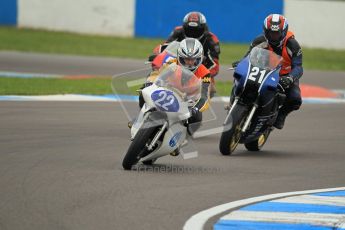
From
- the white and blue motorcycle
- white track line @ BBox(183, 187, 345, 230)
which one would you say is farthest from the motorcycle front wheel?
white track line @ BBox(183, 187, 345, 230)

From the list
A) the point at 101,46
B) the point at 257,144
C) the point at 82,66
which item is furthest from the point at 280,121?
the point at 101,46

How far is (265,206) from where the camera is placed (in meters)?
8.33

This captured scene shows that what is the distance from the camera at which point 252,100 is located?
11453mm

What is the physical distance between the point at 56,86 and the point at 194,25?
19.3 ft

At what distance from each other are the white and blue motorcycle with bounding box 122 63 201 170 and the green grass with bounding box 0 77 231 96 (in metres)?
7.95

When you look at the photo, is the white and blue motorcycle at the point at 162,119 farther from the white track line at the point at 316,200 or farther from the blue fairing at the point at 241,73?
the white track line at the point at 316,200

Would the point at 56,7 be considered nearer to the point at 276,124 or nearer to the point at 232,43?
the point at 232,43

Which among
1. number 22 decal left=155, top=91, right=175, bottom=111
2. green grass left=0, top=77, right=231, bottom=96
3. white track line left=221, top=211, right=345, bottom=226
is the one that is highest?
number 22 decal left=155, top=91, right=175, bottom=111

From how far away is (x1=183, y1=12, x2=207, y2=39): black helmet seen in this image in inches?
576

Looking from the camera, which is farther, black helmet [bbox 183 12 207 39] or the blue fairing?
black helmet [bbox 183 12 207 39]

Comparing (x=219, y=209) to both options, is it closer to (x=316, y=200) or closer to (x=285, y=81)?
(x=316, y=200)

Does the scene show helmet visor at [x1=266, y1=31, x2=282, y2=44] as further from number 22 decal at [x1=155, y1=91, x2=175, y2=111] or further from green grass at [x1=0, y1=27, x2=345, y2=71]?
green grass at [x1=0, y1=27, x2=345, y2=71]

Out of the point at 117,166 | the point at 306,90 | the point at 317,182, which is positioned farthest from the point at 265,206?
the point at 306,90

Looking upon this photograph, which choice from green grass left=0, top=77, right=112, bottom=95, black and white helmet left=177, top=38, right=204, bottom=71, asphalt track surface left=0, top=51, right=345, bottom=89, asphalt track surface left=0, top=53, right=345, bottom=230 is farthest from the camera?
asphalt track surface left=0, top=51, right=345, bottom=89
